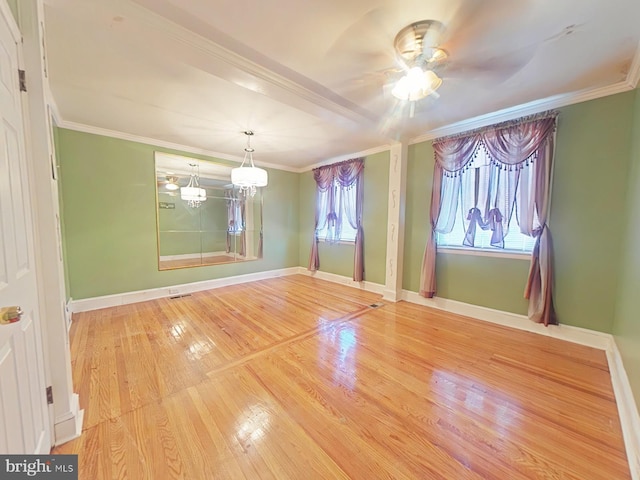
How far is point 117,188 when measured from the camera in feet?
11.6

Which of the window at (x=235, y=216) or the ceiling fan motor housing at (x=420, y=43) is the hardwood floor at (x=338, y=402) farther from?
the ceiling fan motor housing at (x=420, y=43)

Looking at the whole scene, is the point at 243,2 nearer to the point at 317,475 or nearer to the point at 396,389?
the point at 317,475

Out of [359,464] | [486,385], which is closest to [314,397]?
[359,464]

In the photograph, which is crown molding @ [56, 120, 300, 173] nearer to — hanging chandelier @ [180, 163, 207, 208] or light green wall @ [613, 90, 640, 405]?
hanging chandelier @ [180, 163, 207, 208]

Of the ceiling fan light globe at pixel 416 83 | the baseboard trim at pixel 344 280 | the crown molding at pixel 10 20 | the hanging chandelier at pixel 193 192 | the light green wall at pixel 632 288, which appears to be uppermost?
the ceiling fan light globe at pixel 416 83

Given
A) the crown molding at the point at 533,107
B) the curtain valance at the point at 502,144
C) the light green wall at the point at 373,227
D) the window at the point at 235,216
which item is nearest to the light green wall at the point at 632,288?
the crown molding at the point at 533,107

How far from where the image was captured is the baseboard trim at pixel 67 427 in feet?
4.47

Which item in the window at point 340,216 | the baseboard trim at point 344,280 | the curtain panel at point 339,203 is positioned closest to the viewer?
the baseboard trim at point 344,280

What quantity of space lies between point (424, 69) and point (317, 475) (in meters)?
2.71

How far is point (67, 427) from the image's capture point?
1.39 metres

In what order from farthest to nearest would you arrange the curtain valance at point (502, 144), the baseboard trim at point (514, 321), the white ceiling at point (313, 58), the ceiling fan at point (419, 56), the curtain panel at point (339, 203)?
the curtain panel at point (339, 203), the curtain valance at point (502, 144), the baseboard trim at point (514, 321), the ceiling fan at point (419, 56), the white ceiling at point (313, 58)

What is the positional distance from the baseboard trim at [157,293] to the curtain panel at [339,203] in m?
1.37

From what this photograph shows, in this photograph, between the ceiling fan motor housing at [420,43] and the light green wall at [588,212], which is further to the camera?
the light green wall at [588,212]

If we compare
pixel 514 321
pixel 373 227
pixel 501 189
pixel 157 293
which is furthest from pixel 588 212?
pixel 157 293
